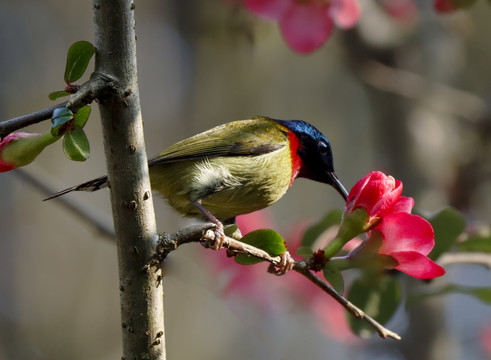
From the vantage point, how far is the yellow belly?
1.75 meters

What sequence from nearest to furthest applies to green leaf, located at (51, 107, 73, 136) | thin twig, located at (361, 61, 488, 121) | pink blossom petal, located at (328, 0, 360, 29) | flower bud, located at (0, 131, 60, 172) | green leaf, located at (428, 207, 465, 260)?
green leaf, located at (51, 107, 73, 136)
flower bud, located at (0, 131, 60, 172)
green leaf, located at (428, 207, 465, 260)
pink blossom petal, located at (328, 0, 360, 29)
thin twig, located at (361, 61, 488, 121)

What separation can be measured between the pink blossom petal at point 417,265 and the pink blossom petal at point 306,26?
3.24 ft

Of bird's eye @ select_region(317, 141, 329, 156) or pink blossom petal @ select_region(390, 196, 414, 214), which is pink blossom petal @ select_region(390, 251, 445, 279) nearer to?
pink blossom petal @ select_region(390, 196, 414, 214)

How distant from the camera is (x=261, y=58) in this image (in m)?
5.31

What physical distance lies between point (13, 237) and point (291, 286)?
274cm

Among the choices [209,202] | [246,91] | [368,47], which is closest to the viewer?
[209,202]

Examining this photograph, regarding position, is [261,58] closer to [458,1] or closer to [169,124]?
[169,124]

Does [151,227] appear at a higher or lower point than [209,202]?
higher

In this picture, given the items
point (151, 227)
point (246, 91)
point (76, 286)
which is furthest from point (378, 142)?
point (76, 286)

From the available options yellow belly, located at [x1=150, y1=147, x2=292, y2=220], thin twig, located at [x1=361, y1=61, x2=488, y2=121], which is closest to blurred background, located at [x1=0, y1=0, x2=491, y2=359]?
thin twig, located at [x1=361, y1=61, x2=488, y2=121]

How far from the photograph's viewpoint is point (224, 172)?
5.86ft

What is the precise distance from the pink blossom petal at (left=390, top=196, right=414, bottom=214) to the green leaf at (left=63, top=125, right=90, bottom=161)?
21.1 inches

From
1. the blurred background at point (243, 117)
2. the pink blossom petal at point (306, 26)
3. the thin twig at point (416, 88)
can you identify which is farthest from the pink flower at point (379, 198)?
the thin twig at point (416, 88)

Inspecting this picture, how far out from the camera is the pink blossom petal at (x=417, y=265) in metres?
0.98
